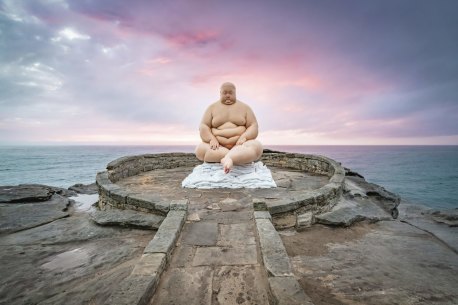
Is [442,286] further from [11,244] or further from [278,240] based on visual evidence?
[11,244]

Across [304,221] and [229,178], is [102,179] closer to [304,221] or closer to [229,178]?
[229,178]

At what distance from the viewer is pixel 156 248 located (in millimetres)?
2488

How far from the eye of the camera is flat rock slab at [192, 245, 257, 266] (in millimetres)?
2479

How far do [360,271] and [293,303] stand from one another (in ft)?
4.81

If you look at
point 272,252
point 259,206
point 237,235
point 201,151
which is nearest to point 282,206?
point 259,206

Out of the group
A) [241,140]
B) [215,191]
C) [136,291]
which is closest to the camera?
[136,291]

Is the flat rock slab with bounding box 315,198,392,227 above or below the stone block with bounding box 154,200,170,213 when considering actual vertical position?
below

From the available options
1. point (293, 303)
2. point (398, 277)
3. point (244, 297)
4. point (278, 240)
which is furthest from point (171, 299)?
point (398, 277)

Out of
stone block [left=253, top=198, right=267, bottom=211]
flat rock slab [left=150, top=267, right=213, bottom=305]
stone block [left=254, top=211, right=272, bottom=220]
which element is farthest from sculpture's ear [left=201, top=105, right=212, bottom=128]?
flat rock slab [left=150, top=267, right=213, bottom=305]

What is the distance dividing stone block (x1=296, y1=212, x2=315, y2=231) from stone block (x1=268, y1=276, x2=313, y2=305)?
201 centimetres

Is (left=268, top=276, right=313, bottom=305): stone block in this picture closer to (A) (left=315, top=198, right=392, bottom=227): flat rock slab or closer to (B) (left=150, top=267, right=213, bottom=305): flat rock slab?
(B) (left=150, top=267, right=213, bottom=305): flat rock slab

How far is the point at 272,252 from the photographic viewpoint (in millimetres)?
2463

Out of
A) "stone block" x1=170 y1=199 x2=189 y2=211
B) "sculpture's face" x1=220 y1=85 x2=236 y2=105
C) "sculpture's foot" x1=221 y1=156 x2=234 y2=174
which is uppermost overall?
"sculpture's face" x1=220 y1=85 x2=236 y2=105

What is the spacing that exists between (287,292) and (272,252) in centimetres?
62
